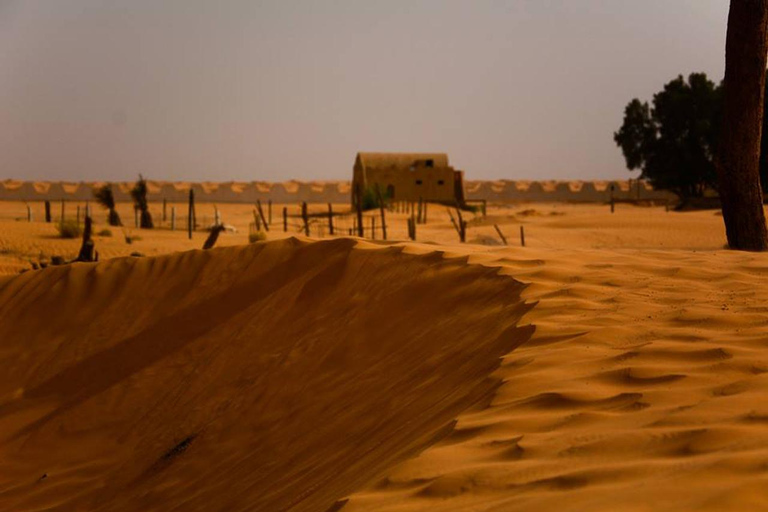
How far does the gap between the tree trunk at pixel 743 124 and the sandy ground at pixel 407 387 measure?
3324 millimetres

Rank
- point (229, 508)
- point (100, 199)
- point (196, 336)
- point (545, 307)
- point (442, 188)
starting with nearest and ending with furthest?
point (229, 508), point (545, 307), point (196, 336), point (100, 199), point (442, 188)

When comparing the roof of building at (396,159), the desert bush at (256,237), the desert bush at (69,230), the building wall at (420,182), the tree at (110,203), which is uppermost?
the roof of building at (396,159)

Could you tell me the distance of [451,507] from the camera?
249 centimetres

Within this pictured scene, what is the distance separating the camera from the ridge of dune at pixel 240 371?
13.8 feet

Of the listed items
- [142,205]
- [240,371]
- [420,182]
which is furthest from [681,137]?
[240,371]

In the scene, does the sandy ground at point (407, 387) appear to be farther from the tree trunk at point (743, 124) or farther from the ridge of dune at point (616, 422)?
the tree trunk at point (743, 124)

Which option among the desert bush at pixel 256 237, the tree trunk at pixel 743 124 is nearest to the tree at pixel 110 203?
the desert bush at pixel 256 237

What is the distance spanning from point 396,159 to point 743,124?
1264 inches

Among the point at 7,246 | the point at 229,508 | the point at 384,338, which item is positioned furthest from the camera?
the point at 7,246

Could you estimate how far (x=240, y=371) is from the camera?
260 inches

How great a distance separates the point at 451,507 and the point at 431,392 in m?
1.72

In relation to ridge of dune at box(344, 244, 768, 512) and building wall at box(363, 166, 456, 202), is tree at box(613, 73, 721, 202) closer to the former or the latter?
building wall at box(363, 166, 456, 202)

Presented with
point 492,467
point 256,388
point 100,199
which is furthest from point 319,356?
point 100,199

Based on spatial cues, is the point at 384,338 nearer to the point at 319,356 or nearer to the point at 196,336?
the point at 319,356
